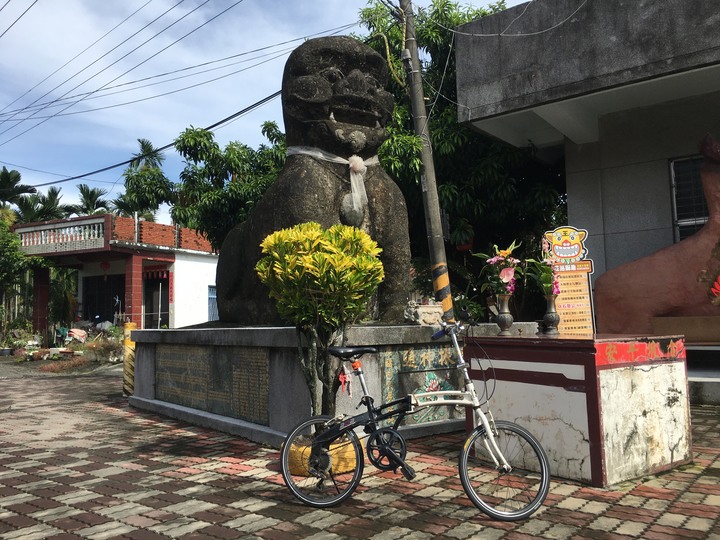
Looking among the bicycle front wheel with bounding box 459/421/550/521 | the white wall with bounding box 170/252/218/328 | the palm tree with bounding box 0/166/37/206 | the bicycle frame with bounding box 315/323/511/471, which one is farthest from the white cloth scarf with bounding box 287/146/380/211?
the palm tree with bounding box 0/166/37/206

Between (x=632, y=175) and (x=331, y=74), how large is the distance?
6.06m

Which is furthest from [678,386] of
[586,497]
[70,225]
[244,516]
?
[70,225]

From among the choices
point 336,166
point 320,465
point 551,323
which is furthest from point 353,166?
point 320,465

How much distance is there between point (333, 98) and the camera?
711cm

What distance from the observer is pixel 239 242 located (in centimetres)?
768

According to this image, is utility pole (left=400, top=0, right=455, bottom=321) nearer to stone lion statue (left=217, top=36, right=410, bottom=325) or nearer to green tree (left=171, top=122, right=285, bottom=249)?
stone lion statue (left=217, top=36, right=410, bottom=325)

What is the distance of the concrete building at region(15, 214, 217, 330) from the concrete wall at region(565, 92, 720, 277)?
15.0 meters

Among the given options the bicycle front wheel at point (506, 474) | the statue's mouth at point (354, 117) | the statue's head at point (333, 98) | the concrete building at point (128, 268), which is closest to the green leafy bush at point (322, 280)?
the bicycle front wheel at point (506, 474)

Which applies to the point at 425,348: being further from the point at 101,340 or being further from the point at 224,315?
the point at 101,340

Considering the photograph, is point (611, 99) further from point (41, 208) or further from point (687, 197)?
point (41, 208)

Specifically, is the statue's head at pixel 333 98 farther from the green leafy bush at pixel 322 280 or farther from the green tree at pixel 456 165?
the green tree at pixel 456 165

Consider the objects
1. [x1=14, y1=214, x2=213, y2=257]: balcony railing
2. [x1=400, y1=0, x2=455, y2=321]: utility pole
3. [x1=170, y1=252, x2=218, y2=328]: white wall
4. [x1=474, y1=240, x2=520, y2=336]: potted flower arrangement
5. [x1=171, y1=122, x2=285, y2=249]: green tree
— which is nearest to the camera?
[x1=474, y1=240, x2=520, y2=336]: potted flower arrangement

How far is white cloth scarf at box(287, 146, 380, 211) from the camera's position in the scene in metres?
7.12

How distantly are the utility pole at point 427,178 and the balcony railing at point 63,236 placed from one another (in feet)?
48.3
